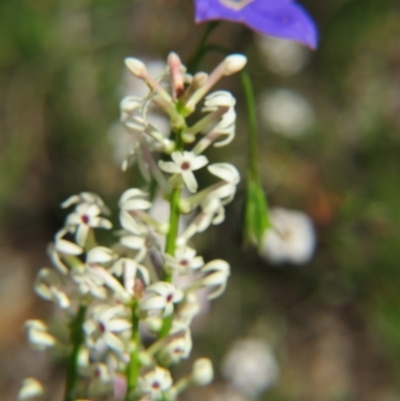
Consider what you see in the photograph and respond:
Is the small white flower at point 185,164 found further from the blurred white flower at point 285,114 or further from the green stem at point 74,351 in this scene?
the blurred white flower at point 285,114

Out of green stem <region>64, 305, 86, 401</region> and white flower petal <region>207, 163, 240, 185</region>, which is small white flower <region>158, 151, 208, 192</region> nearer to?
white flower petal <region>207, 163, 240, 185</region>

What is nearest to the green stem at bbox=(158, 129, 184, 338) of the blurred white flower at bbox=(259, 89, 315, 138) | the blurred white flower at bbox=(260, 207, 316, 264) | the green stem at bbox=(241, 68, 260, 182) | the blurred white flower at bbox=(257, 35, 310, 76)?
the green stem at bbox=(241, 68, 260, 182)

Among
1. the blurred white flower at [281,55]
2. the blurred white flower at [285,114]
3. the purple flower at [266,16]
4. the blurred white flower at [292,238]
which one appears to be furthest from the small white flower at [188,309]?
the blurred white flower at [281,55]

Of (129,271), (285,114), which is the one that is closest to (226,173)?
(129,271)

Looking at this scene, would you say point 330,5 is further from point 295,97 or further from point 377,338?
point 377,338

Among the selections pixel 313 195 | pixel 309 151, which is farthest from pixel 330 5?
pixel 313 195

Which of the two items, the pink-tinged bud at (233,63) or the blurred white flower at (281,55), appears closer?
the pink-tinged bud at (233,63)
